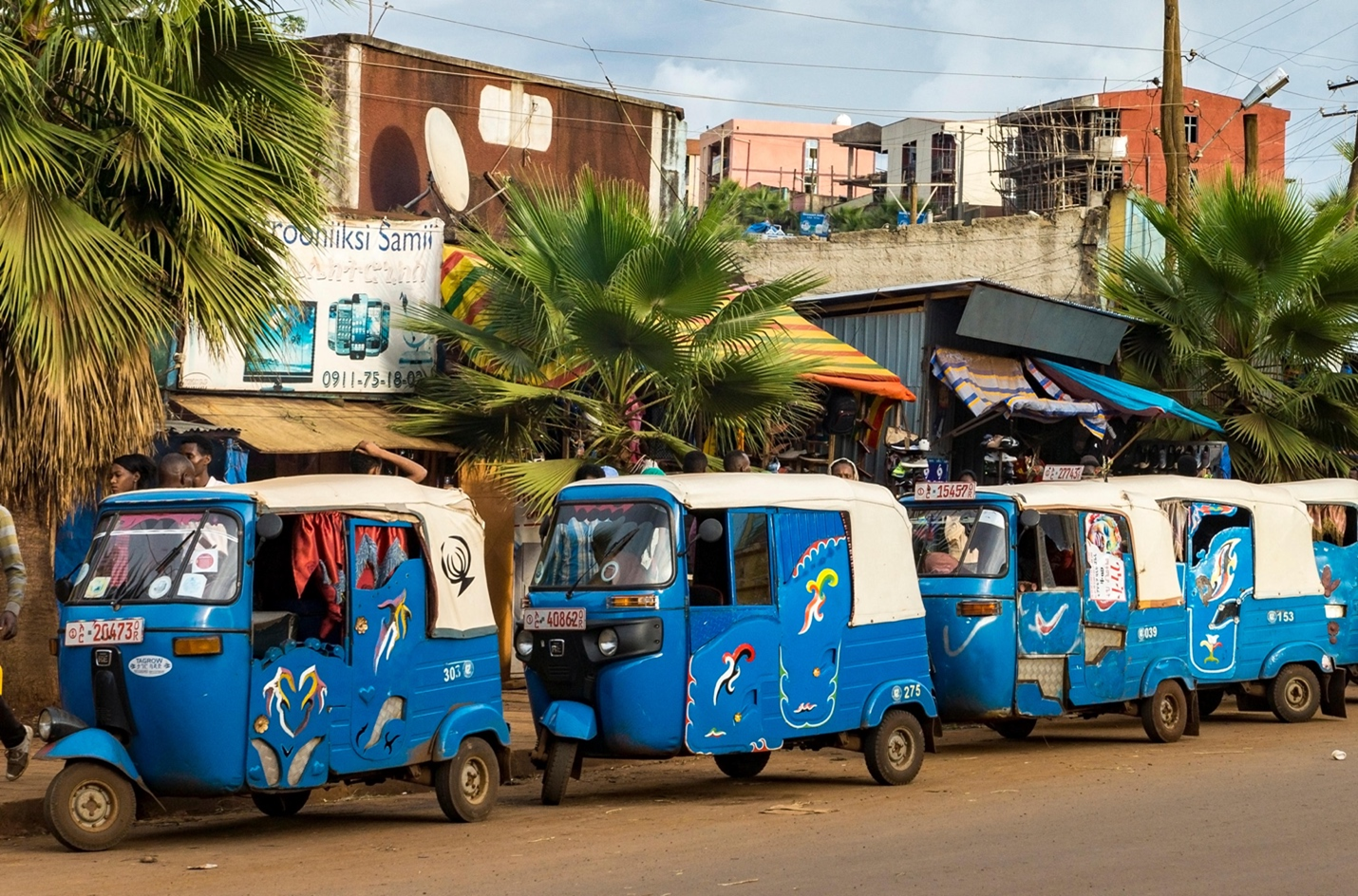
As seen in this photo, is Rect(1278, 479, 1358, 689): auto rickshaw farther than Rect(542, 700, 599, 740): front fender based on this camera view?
Yes

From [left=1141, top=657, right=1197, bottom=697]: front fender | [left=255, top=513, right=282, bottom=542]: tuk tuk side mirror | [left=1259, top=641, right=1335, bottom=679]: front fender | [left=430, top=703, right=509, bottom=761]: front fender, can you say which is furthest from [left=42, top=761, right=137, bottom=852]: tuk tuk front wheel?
[left=1259, top=641, right=1335, bottom=679]: front fender

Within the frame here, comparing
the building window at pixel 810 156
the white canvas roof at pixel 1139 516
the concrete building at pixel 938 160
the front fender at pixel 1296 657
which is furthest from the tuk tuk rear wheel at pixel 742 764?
the building window at pixel 810 156

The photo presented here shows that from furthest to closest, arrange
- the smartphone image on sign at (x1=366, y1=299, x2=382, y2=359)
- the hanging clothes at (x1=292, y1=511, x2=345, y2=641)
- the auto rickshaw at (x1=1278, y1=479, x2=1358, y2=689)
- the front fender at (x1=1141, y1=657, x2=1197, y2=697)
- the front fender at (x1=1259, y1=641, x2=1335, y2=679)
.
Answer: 1. the smartphone image on sign at (x1=366, y1=299, x2=382, y2=359)
2. the auto rickshaw at (x1=1278, y1=479, x2=1358, y2=689)
3. the front fender at (x1=1259, y1=641, x2=1335, y2=679)
4. the front fender at (x1=1141, y1=657, x2=1197, y2=697)
5. the hanging clothes at (x1=292, y1=511, x2=345, y2=641)

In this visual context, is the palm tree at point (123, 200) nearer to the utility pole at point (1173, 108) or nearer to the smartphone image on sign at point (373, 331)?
the smartphone image on sign at point (373, 331)

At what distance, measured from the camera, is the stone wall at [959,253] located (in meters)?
30.1

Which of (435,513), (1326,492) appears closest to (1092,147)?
(1326,492)

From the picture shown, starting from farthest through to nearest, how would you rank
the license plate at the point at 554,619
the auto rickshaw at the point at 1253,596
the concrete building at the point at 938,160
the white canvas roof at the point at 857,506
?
the concrete building at the point at 938,160 < the auto rickshaw at the point at 1253,596 < the white canvas roof at the point at 857,506 < the license plate at the point at 554,619

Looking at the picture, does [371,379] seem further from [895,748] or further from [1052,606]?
[895,748]

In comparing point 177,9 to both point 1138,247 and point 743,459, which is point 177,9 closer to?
point 743,459

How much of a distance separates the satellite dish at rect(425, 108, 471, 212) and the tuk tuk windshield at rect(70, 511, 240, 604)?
12775mm

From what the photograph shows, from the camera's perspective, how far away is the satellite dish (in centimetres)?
2122

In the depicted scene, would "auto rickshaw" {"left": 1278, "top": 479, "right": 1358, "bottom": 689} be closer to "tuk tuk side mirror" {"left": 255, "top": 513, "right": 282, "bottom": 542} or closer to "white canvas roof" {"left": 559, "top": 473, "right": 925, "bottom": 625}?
"white canvas roof" {"left": 559, "top": 473, "right": 925, "bottom": 625}

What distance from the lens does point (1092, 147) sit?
142 ft

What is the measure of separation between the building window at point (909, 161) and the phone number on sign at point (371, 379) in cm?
4423
